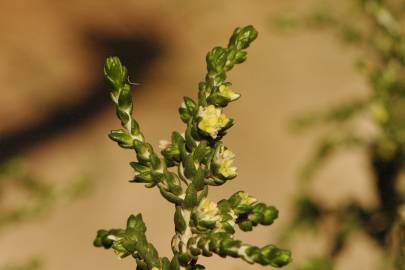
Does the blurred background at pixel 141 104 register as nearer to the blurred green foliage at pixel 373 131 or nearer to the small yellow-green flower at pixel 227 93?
the blurred green foliage at pixel 373 131

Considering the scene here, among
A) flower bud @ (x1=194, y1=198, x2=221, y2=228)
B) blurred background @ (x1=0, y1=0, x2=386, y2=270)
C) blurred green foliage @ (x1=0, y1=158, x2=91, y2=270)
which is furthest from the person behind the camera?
blurred background @ (x1=0, y1=0, x2=386, y2=270)

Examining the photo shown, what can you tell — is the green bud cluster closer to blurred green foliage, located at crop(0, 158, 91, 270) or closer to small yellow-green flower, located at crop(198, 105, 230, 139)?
small yellow-green flower, located at crop(198, 105, 230, 139)

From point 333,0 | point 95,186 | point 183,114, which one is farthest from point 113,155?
point 183,114

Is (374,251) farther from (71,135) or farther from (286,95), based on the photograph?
(71,135)

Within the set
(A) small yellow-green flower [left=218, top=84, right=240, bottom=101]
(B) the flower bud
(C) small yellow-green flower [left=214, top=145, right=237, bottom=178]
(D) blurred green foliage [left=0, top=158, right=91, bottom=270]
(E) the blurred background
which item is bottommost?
(B) the flower bud

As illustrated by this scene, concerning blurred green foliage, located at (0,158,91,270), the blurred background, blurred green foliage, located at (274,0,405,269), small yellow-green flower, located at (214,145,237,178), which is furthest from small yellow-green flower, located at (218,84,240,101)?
the blurred background

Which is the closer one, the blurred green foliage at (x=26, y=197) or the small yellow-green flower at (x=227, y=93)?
the small yellow-green flower at (x=227, y=93)

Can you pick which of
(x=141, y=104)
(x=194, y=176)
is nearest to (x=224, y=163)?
(x=194, y=176)

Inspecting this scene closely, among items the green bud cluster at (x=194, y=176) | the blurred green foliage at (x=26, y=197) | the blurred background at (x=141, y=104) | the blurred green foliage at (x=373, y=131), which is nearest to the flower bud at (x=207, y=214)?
the green bud cluster at (x=194, y=176)

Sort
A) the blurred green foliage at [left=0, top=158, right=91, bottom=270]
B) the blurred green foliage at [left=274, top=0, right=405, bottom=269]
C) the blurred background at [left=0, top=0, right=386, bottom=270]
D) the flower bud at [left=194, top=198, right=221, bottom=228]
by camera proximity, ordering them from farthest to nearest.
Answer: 1. the blurred background at [left=0, top=0, right=386, bottom=270]
2. the blurred green foliage at [left=0, top=158, right=91, bottom=270]
3. the blurred green foliage at [left=274, top=0, right=405, bottom=269]
4. the flower bud at [left=194, top=198, right=221, bottom=228]
